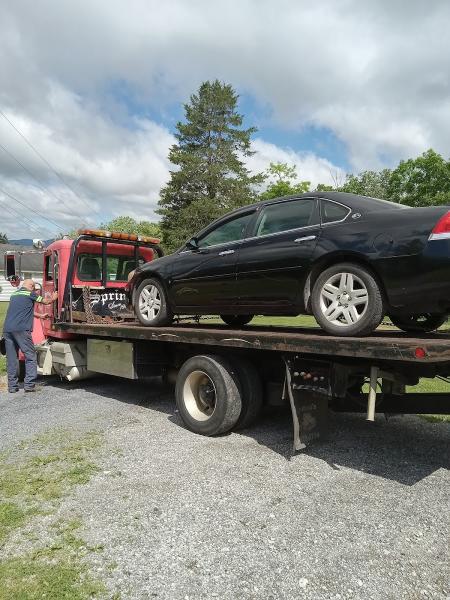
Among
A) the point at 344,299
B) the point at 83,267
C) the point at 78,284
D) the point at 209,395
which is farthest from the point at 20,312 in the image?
the point at 344,299

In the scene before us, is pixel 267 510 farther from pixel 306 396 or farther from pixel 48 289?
pixel 48 289

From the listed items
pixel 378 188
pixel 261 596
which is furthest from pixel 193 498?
pixel 378 188

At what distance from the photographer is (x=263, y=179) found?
41625 millimetres

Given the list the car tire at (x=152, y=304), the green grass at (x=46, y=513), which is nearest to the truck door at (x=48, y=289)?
the car tire at (x=152, y=304)

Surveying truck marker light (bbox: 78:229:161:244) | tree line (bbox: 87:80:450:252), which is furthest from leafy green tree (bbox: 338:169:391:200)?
truck marker light (bbox: 78:229:161:244)

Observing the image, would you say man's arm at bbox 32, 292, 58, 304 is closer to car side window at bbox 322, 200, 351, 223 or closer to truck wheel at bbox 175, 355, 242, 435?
truck wheel at bbox 175, 355, 242, 435

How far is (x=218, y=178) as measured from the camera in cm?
4006

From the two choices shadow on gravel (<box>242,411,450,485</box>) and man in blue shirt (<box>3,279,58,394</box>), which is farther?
man in blue shirt (<box>3,279,58,394</box>)

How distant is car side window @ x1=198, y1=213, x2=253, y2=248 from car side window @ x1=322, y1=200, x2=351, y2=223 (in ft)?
3.34

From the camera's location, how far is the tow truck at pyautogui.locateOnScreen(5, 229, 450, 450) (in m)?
4.06

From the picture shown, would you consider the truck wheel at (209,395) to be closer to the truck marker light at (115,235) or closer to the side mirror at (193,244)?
the side mirror at (193,244)

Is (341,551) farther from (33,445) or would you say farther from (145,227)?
(145,227)

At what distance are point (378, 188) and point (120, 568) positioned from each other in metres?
38.1

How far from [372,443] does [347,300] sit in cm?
165
